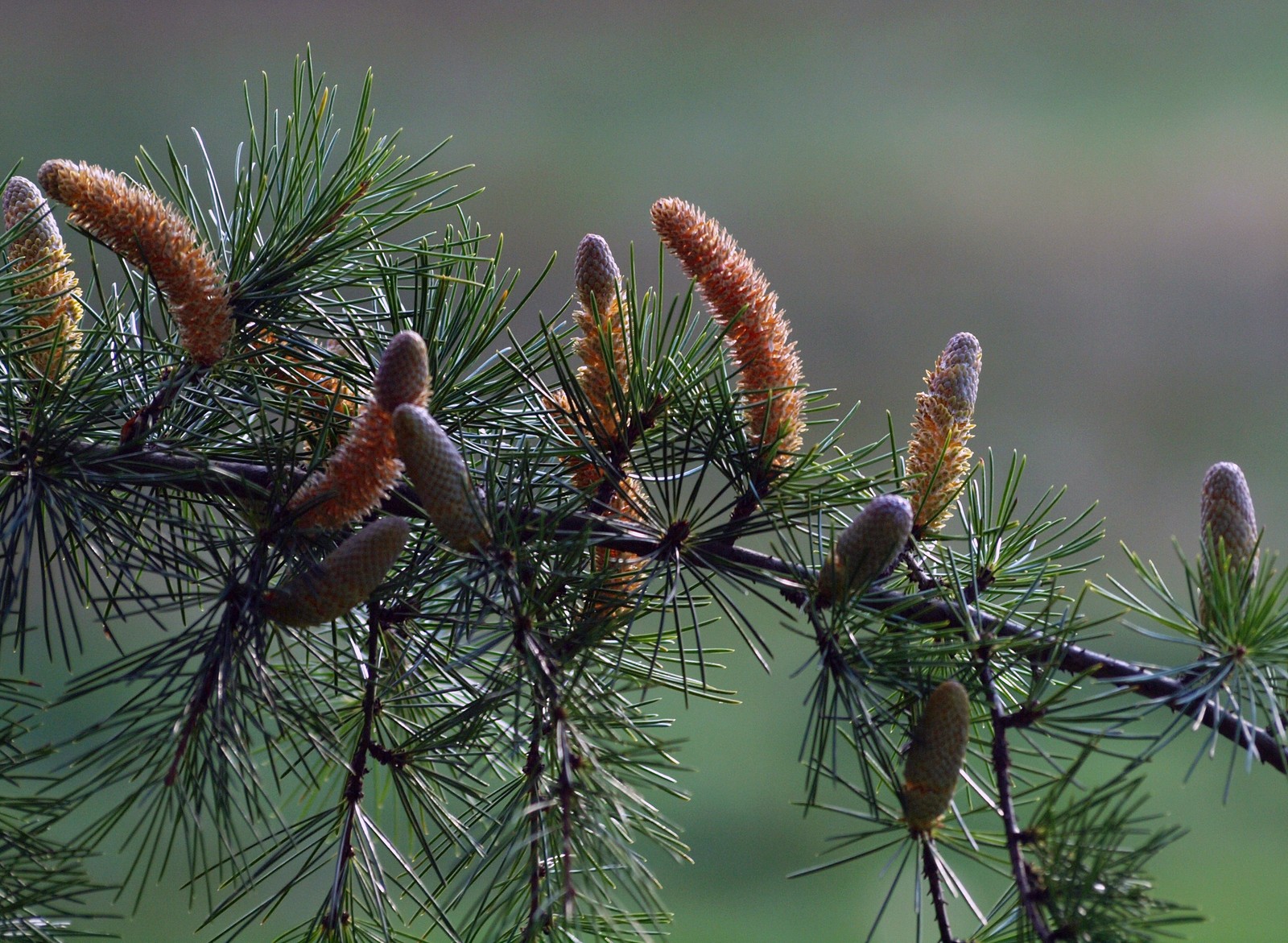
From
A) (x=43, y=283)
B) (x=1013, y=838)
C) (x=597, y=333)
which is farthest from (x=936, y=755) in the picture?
(x=43, y=283)

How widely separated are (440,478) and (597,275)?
0.27 ft

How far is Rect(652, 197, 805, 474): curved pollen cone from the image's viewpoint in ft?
0.87

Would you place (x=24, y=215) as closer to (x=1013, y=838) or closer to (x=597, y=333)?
(x=597, y=333)

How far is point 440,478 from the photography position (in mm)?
209

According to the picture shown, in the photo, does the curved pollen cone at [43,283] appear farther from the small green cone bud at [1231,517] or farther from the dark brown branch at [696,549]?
the small green cone bud at [1231,517]

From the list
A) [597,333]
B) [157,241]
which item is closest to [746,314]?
[597,333]

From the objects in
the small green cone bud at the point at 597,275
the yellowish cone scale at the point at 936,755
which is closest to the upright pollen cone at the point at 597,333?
the small green cone bud at the point at 597,275

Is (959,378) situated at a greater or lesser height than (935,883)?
greater

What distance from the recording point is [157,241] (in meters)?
0.25

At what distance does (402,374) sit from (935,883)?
15 cm

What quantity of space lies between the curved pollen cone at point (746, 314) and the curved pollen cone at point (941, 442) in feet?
0.11

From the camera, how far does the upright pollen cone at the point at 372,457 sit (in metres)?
0.22

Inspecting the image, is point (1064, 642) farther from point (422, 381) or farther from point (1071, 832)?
point (422, 381)

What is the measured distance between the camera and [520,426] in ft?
0.94
